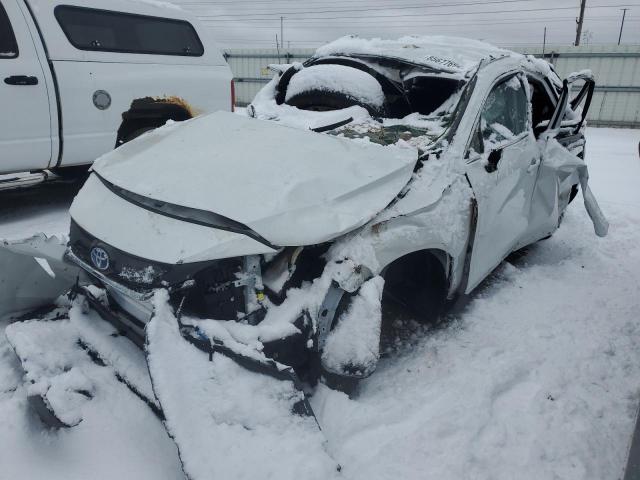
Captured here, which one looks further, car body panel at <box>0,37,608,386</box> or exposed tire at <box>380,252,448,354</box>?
exposed tire at <box>380,252,448,354</box>

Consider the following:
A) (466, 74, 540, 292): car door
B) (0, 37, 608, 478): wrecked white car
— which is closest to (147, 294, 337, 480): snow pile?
(0, 37, 608, 478): wrecked white car

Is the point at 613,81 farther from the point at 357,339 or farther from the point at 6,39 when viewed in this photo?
the point at 357,339

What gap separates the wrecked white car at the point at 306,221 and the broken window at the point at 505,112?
0.07 ft

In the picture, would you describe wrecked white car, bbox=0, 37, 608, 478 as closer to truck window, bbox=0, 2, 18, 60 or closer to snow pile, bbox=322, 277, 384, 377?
snow pile, bbox=322, 277, 384, 377

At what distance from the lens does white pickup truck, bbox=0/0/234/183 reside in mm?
4426

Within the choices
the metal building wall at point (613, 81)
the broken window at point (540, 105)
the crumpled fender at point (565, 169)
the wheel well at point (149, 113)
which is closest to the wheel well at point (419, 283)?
the crumpled fender at point (565, 169)

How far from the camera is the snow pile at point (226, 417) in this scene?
1.73m

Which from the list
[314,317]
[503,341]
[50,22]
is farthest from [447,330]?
[50,22]

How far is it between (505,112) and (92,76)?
154 inches

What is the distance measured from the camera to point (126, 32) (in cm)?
528

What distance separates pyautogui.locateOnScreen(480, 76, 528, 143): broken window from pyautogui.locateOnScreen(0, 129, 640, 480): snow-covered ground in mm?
1211

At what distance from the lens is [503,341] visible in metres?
3.03

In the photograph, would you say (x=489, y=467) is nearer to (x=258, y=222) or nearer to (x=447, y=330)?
(x=447, y=330)

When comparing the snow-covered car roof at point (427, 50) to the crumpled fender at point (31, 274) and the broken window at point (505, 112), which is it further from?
the crumpled fender at point (31, 274)
